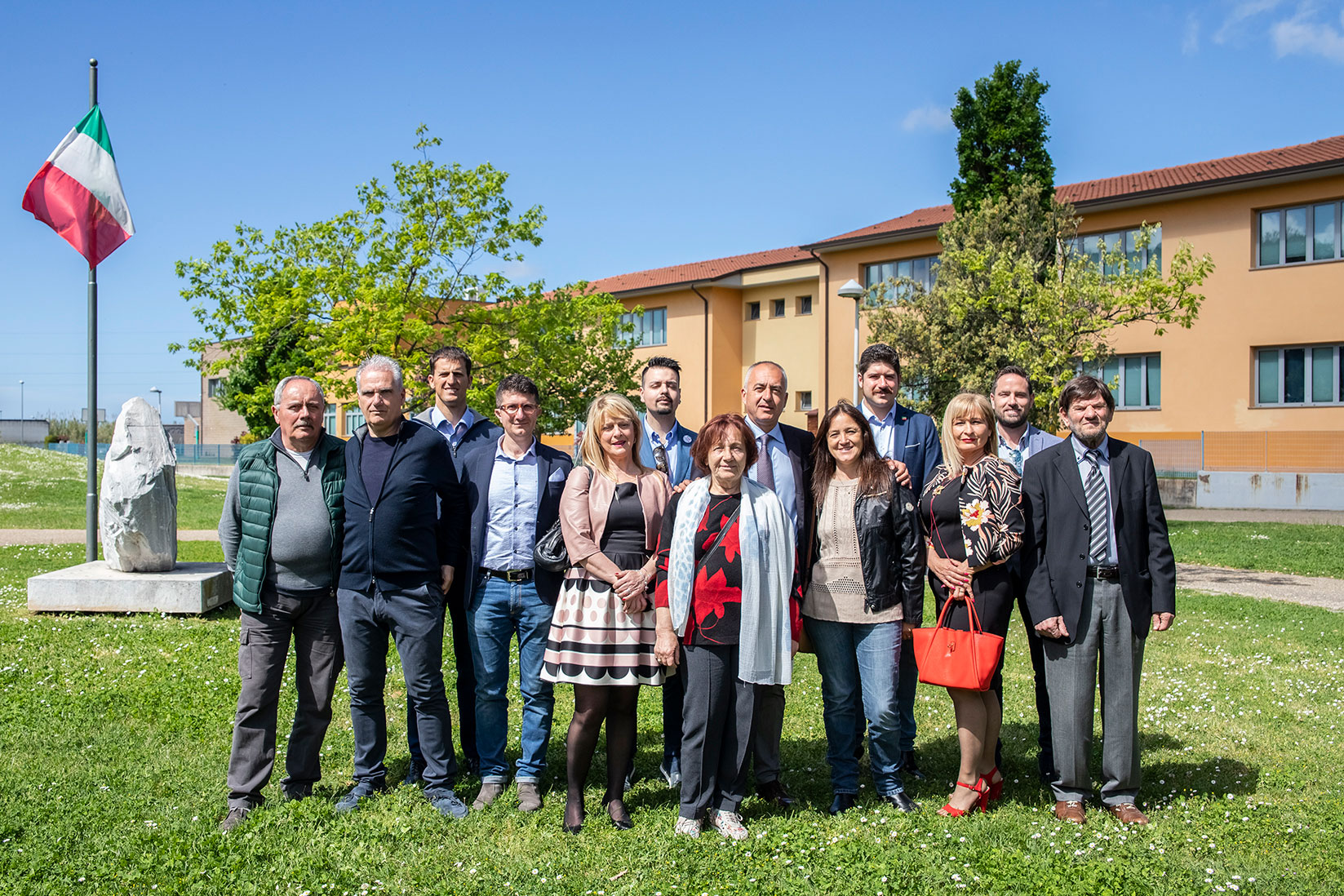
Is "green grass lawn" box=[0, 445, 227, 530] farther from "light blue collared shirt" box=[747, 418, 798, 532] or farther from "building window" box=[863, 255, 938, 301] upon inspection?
"building window" box=[863, 255, 938, 301]

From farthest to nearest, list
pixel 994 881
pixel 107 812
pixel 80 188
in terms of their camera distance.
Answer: pixel 80 188
pixel 107 812
pixel 994 881

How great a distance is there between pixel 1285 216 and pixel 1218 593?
1521 centimetres

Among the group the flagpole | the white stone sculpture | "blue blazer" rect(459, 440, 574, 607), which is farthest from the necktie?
the flagpole

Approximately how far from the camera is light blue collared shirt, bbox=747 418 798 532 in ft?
16.1

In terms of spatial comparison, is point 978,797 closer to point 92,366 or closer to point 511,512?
point 511,512

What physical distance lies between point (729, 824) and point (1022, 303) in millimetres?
12074

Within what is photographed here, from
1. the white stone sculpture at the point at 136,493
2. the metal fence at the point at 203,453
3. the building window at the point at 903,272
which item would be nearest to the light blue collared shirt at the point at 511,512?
the white stone sculpture at the point at 136,493

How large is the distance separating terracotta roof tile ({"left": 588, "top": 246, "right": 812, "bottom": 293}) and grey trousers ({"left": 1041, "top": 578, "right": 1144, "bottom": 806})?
29489mm

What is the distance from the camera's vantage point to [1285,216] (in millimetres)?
22781

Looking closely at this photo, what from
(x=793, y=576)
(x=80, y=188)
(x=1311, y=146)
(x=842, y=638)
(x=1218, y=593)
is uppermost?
(x=1311, y=146)

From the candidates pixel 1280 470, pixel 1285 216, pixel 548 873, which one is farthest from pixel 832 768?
pixel 1285 216

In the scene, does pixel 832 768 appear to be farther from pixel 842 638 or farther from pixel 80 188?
pixel 80 188

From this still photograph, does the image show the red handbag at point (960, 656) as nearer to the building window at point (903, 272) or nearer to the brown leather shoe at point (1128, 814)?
the brown leather shoe at point (1128, 814)

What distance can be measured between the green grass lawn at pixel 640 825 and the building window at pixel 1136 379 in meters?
19.6
